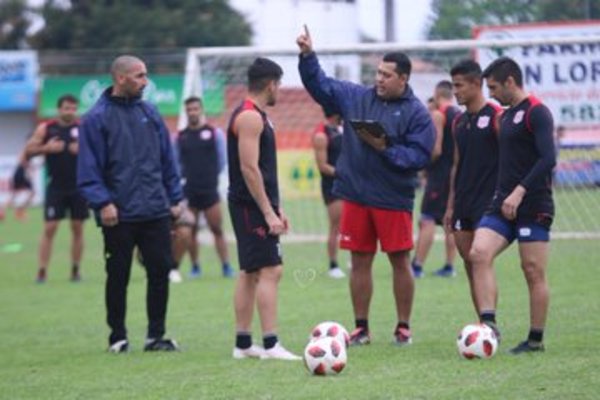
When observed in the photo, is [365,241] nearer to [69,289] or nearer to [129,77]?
[129,77]

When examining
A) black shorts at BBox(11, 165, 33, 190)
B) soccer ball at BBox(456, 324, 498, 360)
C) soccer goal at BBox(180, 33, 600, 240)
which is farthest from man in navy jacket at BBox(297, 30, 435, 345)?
black shorts at BBox(11, 165, 33, 190)

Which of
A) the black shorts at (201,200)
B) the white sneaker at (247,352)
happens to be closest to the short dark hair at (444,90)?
the black shorts at (201,200)

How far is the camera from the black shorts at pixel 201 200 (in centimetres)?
1805

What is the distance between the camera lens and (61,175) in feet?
59.0

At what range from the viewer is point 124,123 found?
1098 cm

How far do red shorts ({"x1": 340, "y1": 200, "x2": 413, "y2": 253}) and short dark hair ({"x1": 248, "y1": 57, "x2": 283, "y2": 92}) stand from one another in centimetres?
120

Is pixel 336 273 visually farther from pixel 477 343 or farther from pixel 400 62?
pixel 477 343

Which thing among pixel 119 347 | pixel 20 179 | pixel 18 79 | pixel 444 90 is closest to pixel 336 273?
pixel 444 90

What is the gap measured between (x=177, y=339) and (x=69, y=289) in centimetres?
533

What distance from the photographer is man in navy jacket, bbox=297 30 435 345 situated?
35.0 feet

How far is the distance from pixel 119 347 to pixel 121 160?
4.78 ft

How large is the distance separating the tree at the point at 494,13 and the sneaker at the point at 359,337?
9886 millimetres

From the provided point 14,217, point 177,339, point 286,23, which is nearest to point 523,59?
point 177,339

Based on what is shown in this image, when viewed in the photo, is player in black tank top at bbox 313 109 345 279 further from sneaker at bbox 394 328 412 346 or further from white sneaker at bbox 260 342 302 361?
white sneaker at bbox 260 342 302 361
